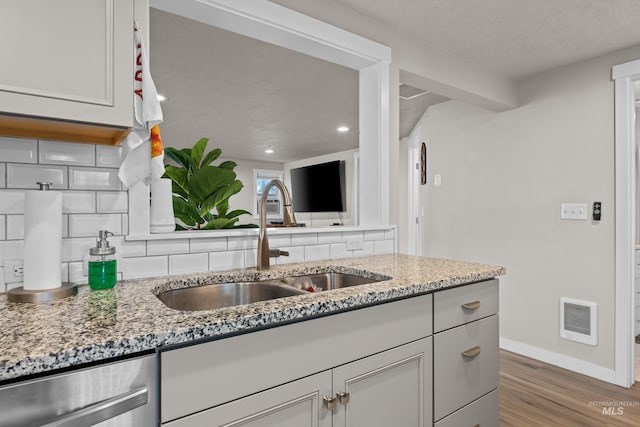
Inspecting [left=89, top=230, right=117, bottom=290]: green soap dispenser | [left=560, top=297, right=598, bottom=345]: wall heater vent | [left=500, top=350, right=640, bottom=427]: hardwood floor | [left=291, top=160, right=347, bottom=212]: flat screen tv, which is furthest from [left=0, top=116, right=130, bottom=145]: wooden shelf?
[left=291, top=160, right=347, bottom=212]: flat screen tv

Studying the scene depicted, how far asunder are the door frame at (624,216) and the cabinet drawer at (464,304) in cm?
160

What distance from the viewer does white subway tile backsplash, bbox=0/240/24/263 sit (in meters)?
1.11

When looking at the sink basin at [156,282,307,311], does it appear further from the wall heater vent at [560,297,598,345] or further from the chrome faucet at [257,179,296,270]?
the wall heater vent at [560,297,598,345]

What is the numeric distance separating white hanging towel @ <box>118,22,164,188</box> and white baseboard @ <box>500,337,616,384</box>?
10.3ft

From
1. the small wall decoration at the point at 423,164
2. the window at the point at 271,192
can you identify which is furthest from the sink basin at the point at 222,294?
the window at the point at 271,192

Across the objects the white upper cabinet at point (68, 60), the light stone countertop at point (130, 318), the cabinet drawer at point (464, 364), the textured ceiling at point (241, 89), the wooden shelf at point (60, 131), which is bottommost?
the cabinet drawer at point (464, 364)

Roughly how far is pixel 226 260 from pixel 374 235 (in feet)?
2.94

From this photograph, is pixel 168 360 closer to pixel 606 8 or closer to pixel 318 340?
pixel 318 340

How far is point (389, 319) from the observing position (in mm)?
1206

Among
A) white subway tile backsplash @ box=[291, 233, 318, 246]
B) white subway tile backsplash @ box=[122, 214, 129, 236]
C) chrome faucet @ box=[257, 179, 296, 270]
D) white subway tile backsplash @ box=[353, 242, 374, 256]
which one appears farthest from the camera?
white subway tile backsplash @ box=[353, 242, 374, 256]

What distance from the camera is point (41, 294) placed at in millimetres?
987

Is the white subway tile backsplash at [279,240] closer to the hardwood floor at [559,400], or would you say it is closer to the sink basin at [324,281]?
the sink basin at [324,281]

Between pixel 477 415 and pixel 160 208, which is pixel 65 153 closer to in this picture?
pixel 160 208

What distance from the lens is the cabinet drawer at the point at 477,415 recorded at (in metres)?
1.43
